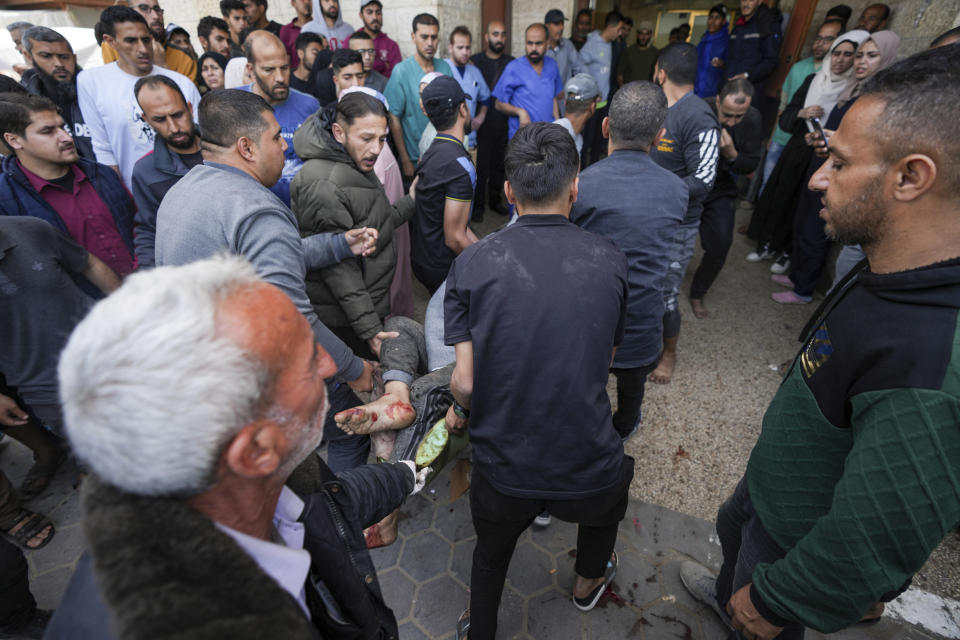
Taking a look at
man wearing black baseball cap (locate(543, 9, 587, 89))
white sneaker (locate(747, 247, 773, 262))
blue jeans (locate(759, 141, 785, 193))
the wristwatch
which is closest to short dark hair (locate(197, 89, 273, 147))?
the wristwatch

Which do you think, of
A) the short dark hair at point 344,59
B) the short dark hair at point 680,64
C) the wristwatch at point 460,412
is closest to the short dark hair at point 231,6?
the short dark hair at point 344,59

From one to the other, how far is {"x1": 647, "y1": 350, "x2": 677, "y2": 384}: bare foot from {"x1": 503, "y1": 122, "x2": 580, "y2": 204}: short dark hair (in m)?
2.58

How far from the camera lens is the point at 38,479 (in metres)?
3.03

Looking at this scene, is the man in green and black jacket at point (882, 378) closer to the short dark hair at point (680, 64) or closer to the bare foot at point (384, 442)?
the bare foot at point (384, 442)

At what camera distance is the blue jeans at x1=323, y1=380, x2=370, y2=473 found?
2.43 metres

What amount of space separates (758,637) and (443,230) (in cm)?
274

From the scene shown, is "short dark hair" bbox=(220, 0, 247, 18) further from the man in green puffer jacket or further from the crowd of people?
the man in green puffer jacket

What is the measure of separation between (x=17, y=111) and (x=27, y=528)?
2.44 m

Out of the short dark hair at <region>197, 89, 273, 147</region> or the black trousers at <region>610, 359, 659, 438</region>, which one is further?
the black trousers at <region>610, 359, 659, 438</region>

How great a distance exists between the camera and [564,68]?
21.9 feet

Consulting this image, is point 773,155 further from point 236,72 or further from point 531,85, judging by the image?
point 236,72

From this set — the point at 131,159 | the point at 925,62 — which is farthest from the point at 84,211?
the point at 925,62

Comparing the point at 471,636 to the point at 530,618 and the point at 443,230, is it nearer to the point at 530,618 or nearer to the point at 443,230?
the point at 530,618

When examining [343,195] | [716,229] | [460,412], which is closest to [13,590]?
[460,412]
